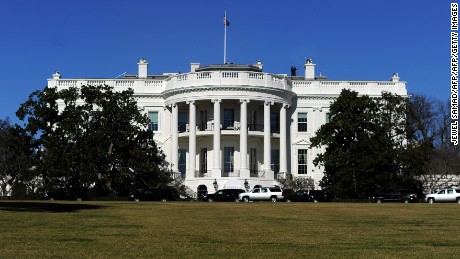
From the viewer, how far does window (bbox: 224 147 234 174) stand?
2879 inches

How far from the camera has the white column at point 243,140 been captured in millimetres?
69375

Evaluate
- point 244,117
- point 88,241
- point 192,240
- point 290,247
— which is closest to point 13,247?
point 88,241

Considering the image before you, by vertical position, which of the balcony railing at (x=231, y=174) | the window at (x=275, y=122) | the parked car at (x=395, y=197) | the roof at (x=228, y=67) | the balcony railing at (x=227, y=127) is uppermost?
the roof at (x=228, y=67)

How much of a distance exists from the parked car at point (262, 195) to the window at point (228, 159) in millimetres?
12273

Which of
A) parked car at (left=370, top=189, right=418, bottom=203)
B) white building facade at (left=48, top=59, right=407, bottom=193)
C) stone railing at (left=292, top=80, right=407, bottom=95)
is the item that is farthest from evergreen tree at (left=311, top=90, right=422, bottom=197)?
stone railing at (left=292, top=80, right=407, bottom=95)

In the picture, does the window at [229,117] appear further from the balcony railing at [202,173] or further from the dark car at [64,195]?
the dark car at [64,195]

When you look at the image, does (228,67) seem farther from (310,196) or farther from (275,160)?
(310,196)

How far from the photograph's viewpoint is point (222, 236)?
73.2ft

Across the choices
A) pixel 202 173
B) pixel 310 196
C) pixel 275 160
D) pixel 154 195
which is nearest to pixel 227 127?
pixel 202 173

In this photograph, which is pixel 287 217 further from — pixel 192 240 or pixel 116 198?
pixel 116 198

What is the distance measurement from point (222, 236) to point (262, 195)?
3858 centimetres

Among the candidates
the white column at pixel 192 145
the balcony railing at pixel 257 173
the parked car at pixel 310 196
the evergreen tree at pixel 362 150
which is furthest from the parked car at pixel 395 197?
the white column at pixel 192 145

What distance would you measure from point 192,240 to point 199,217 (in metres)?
10.4

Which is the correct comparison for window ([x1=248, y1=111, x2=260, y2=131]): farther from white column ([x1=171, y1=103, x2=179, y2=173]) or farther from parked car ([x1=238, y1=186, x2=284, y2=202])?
parked car ([x1=238, y1=186, x2=284, y2=202])
